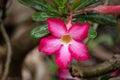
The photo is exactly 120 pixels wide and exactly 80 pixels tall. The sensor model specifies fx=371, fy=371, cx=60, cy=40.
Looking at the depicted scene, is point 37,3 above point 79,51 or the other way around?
above

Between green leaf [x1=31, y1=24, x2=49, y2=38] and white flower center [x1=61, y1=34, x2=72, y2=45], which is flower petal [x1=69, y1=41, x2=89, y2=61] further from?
green leaf [x1=31, y1=24, x2=49, y2=38]

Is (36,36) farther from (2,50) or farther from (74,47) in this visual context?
(2,50)

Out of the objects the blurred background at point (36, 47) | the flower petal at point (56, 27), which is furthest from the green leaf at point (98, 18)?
the blurred background at point (36, 47)

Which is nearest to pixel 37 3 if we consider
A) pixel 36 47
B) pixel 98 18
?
pixel 98 18

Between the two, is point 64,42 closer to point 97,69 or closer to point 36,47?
point 97,69

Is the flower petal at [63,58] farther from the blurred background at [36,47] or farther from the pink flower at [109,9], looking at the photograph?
the blurred background at [36,47]

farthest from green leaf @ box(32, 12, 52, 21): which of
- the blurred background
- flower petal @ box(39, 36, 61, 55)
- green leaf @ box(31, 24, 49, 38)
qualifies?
the blurred background
